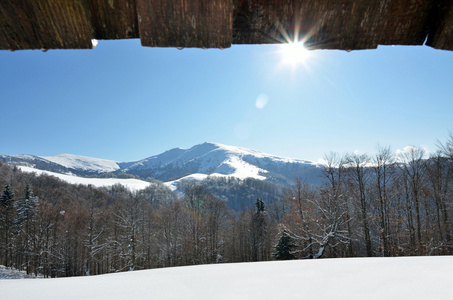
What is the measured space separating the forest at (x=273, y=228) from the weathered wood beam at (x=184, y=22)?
44.9 feet

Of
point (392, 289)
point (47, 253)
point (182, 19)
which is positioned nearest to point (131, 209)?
point (47, 253)

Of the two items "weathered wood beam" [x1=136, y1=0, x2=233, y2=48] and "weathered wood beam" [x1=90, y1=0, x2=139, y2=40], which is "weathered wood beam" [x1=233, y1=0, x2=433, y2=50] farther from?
"weathered wood beam" [x1=90, y1=0, x2=139, y2=40]

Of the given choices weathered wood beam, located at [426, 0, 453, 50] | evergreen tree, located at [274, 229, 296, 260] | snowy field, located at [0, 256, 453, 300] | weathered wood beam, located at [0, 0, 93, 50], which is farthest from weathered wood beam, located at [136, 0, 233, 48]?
evergreen tree, located at [274, 229, 296, 260]

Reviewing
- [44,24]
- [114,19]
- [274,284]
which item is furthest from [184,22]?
[274,284]

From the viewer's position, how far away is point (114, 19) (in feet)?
2.82

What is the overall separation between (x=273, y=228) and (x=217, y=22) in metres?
33.1

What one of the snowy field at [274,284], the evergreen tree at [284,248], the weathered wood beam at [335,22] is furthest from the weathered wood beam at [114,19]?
the evergreen tree at [284,248]

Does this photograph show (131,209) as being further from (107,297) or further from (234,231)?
(234,231)

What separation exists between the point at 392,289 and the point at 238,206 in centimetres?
12681

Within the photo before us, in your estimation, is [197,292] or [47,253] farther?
[47,253]

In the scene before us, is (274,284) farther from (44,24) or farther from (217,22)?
(44,24)

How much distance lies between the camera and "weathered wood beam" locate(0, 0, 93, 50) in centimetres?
81

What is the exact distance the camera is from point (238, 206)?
126438 mm

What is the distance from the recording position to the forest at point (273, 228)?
16578mm
